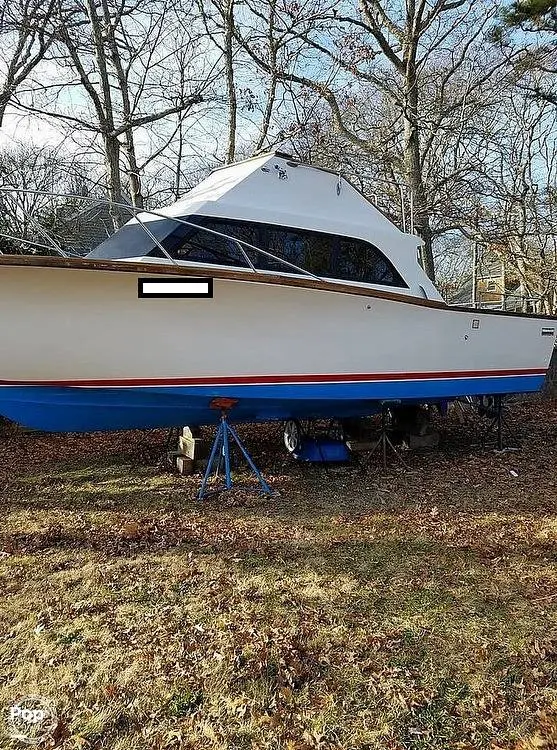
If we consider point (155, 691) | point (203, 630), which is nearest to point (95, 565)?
point (203, 630)

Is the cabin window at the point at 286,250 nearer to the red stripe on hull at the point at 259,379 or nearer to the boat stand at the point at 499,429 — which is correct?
the red stripe on hull at the point at 259,379

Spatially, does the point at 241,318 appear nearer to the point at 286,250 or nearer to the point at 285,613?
the point at 286,250

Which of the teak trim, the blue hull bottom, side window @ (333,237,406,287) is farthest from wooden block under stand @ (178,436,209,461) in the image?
side window @ (333,237,406,287)

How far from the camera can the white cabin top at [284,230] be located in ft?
15.8

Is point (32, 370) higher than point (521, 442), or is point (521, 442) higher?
point (32, 370)

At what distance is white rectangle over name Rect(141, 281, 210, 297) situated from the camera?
442 cm

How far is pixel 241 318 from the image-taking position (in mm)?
4832

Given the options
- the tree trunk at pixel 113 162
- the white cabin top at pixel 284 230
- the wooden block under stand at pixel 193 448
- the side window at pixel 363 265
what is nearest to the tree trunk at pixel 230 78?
the tree trunk at pixel 113 162

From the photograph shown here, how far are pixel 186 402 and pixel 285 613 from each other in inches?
95.4

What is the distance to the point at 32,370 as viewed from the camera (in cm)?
436

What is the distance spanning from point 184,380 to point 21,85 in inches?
298

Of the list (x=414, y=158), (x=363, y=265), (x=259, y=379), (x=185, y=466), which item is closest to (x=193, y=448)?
(x=185, y=466)

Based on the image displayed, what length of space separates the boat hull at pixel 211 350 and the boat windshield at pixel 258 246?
1.10 feet

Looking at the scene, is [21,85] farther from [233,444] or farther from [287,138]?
[233,444]
